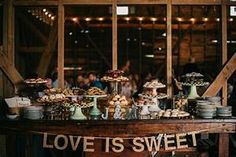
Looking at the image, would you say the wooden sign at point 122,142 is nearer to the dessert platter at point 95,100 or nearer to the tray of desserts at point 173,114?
the tray of desserts at point 173,114

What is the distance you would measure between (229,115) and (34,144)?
11.0 ft

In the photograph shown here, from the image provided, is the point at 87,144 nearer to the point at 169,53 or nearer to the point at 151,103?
the point at 151,103

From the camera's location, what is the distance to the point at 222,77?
8.74 meters

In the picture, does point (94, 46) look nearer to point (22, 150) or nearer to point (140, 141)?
point (22, 150)

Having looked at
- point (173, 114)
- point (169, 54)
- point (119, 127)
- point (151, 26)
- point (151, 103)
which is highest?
point (151, 26)

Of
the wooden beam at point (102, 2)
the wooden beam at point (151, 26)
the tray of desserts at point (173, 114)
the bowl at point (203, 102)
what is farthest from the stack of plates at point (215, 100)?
the wooden beam at point (151, 26)

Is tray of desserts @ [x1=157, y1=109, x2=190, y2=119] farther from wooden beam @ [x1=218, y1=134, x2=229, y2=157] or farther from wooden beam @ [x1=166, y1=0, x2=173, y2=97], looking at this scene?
wooden beam @ [x1=166, y1=0, x2=173, y2=97]

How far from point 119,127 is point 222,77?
2272 millimetres

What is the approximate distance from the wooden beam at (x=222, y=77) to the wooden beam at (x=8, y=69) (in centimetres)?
338

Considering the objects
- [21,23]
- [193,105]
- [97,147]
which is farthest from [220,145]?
[21,23]

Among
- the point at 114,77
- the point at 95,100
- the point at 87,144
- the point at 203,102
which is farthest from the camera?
the point at 114,77

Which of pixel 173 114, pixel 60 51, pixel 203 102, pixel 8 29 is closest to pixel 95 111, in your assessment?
pixel 173 114

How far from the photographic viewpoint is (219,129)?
7.68 metres

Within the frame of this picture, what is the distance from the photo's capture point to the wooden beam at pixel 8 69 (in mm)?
8742
